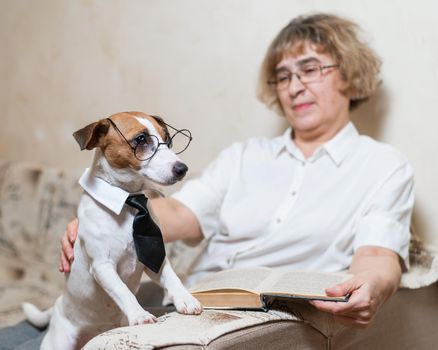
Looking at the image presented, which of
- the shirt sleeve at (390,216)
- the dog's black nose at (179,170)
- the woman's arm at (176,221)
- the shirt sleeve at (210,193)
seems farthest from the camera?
the shirt sleeve at (210,193)

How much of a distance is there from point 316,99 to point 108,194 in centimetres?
75

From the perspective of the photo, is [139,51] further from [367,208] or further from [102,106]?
[367,208]

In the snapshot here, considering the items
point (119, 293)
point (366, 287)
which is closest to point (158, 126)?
point (119, 293)

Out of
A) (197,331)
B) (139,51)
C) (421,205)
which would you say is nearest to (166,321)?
(197,331)

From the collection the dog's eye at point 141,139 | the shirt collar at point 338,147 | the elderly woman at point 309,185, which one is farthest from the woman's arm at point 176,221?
the dog's eye at point 141,139

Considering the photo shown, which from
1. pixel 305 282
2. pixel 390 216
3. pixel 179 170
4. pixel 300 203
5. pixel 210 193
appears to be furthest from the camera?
pixel 210 193

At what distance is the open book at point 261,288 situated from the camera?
1090 millimetres

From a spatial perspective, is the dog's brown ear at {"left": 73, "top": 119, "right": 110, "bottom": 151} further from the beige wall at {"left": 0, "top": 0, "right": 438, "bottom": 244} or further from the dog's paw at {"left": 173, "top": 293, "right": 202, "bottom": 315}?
the beige wall at {"left": 0, "top": 0, "right": 438, "bottom": 244}

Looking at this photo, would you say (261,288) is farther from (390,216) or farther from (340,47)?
(340,47)

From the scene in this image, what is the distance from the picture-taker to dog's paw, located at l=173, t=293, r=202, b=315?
99 centimetres

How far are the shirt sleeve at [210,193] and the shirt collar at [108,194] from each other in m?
Result: 0.60

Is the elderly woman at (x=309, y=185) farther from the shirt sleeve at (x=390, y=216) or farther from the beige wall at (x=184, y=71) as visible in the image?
the beige wall at (x=184, y=71)

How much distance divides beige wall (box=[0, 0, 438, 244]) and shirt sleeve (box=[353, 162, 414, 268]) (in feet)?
0.65

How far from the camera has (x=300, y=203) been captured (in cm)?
151
